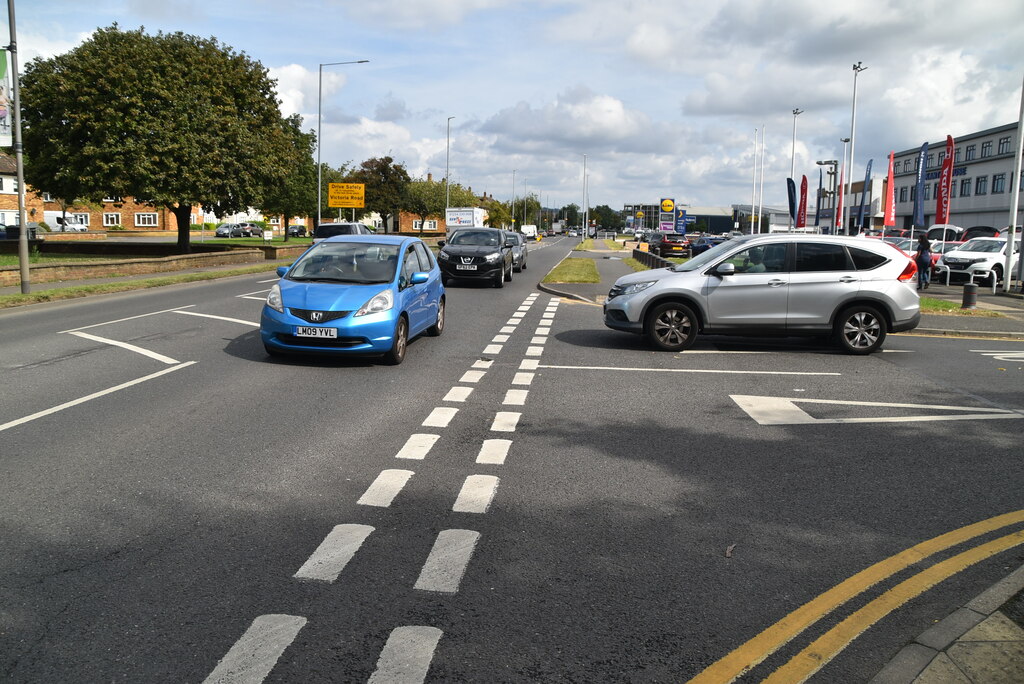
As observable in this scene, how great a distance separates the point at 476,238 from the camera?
1025 inches

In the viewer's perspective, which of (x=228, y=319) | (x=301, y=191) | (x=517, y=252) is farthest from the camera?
(x=301, y=191)

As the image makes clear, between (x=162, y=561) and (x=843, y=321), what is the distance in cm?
1057

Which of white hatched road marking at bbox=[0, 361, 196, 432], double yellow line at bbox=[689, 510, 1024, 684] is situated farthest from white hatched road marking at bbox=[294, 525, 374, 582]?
white hatched road marking at bbox=[0, 361, 196, 432]

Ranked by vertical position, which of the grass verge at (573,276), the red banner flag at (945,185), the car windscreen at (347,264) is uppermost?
the red banner flag at (945,185)

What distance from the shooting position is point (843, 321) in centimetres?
1239

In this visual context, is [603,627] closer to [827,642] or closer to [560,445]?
[827,642]

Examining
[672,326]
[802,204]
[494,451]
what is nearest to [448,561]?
[494,451]

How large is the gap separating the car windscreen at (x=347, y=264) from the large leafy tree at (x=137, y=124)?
2399cm

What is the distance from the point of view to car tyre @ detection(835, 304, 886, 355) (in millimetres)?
12391

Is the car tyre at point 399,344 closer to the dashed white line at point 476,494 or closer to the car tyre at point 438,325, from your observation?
the car tyre at point 438,325

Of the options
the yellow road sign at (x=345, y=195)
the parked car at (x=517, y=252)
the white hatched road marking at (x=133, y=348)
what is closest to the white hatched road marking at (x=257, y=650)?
the white hatched road marking at (x=133, y=348)

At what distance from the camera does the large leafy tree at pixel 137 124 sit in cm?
3219

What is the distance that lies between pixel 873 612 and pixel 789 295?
29.2 feet

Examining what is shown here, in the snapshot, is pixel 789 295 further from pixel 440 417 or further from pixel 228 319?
pixel 228 319
